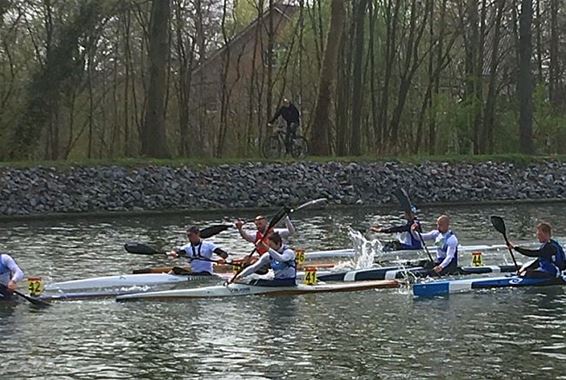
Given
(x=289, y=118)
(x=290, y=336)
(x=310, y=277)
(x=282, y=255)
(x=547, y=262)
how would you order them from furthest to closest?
(x=289, y=118) < (x=547, y=262) < (x=310, y=277) < (x=282, y=255) < (x=290, y=336)

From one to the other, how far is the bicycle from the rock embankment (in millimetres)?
868

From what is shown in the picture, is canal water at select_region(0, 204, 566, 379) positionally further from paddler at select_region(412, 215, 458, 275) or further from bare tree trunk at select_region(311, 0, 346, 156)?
bare tree trunk at select_region(311, 0, 346, 156)

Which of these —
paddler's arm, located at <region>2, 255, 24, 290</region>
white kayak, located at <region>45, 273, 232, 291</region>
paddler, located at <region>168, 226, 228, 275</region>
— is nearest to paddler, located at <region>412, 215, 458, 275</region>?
white kayak, located at <region>45, 273, 232, 291</region>

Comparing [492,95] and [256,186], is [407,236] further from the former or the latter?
[492,95]

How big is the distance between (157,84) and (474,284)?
19.7 metres

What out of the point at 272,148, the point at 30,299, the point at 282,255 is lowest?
the point at 30,299

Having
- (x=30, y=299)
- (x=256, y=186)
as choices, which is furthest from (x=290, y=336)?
(x=256, y=186)

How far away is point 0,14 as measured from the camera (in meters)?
39.2

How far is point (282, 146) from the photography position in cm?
3769

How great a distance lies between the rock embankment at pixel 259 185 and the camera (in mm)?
33406

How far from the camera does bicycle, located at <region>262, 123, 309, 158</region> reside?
37406mm

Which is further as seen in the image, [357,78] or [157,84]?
[357,78]

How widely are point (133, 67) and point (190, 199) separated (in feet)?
51.7

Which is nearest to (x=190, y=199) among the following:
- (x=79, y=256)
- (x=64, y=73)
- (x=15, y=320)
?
(x=64, y=73)
